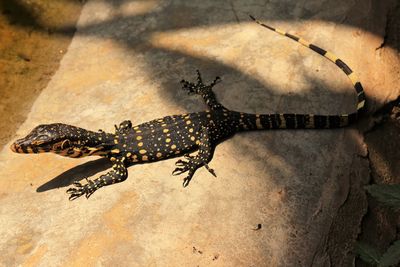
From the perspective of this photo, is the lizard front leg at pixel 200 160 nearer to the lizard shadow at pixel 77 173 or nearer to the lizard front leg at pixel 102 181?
the lizard front leg at pixel 102 181

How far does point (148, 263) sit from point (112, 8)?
5288 millimetres

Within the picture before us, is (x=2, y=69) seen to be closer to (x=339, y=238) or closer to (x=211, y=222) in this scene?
(x=211, y=222)

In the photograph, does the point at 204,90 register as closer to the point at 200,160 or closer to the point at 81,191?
the point at 200,160

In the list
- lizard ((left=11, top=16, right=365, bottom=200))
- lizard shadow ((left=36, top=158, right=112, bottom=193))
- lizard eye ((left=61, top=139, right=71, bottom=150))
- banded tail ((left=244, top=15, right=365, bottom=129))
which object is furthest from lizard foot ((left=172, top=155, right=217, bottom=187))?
lizard eye ((left=61, top=139, right=71, bottom=150))

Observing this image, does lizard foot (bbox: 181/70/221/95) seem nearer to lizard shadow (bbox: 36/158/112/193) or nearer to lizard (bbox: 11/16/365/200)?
lizard (bbox: 11/16/365/200)

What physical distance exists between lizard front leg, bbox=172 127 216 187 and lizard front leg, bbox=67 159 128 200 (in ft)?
2.18

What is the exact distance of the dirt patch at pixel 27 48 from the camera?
686cm

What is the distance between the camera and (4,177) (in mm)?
5852

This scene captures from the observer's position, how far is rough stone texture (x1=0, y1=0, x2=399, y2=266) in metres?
4.83

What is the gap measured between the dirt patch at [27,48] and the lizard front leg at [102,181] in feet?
5.38

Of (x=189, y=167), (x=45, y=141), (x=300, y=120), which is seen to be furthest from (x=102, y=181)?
(x=300, y=120)

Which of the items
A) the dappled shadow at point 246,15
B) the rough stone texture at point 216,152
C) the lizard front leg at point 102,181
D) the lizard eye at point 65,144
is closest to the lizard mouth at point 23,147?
the lizard eye at point 65,144

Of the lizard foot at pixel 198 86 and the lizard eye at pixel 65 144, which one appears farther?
the lizard foot at pixel 198 86

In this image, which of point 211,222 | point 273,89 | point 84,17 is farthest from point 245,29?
point 211,222
